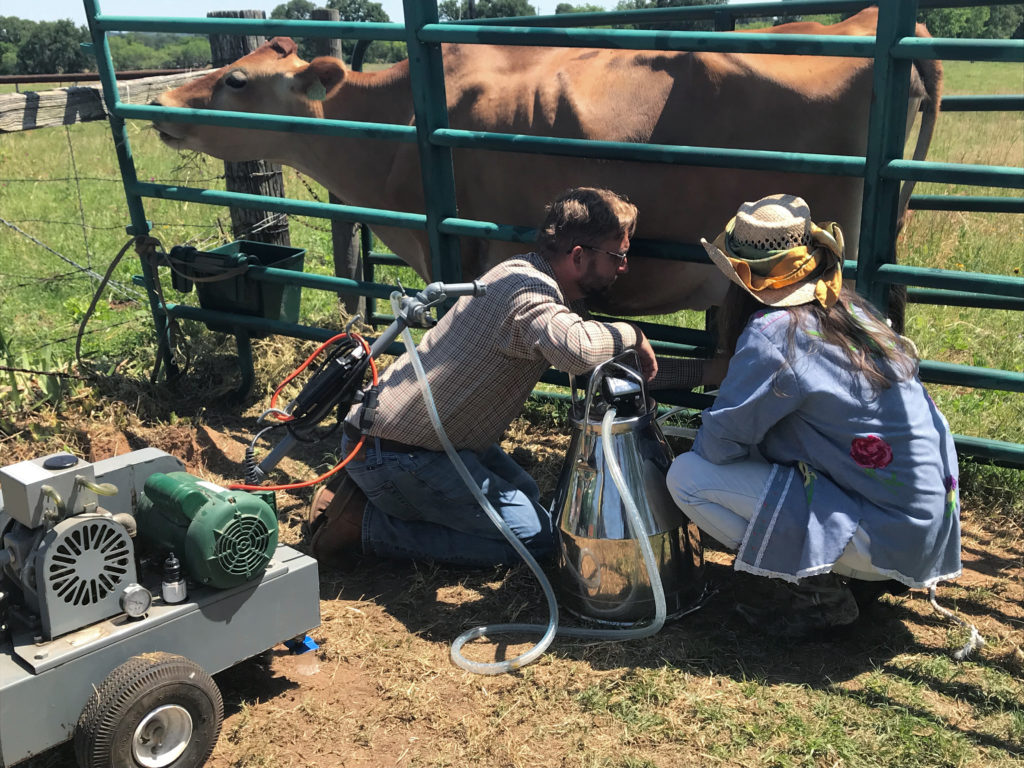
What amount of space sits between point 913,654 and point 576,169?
7.47ft

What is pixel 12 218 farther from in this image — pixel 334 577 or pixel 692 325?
pixel 334 577

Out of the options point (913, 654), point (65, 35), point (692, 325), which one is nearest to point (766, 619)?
point (913, 654)

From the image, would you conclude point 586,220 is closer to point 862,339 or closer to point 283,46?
point 862,339

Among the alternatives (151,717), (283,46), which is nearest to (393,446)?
(151,717)

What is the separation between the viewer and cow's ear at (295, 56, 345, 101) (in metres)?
5.00

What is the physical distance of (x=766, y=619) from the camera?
3.08 meters

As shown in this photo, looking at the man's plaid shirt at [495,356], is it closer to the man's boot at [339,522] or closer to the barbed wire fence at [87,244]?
the man's boot at [339,522]

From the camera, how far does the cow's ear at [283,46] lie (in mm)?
5234

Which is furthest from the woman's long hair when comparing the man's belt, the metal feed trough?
the man's belt

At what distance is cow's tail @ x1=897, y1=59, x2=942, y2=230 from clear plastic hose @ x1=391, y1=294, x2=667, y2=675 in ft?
5.43

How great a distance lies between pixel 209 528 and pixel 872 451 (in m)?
1.84

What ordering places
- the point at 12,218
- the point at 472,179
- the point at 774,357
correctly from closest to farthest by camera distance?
1. the point at 774,357
2. the point at 472,179
3. the point at 12,218

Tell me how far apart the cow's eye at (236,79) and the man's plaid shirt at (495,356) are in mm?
2395

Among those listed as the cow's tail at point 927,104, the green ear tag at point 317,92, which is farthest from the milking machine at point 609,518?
the green ear tag at point 317,92
